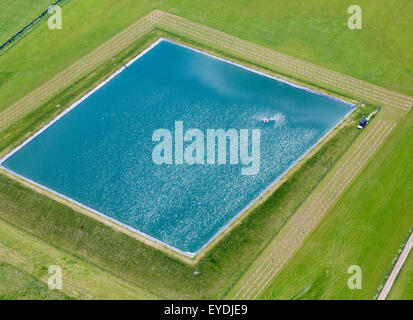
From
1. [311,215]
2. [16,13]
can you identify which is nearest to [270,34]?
[311,215]

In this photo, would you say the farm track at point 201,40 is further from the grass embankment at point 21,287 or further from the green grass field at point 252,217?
the grass embankment at point 21,287

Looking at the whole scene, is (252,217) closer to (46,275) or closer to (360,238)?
(360,238)

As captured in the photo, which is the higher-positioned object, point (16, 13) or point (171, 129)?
point (16, 13)

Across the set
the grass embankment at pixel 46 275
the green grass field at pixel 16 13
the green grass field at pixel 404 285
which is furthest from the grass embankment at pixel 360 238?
the green grass field at pixel 16 13

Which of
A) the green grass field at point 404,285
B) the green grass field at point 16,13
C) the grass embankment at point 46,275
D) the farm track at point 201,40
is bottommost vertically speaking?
the green grass field at point 404,285

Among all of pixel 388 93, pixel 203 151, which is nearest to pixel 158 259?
pixel 203 151

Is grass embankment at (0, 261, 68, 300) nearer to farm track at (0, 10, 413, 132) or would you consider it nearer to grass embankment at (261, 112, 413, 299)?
grass embankment at (261, 112, 413, 299)
